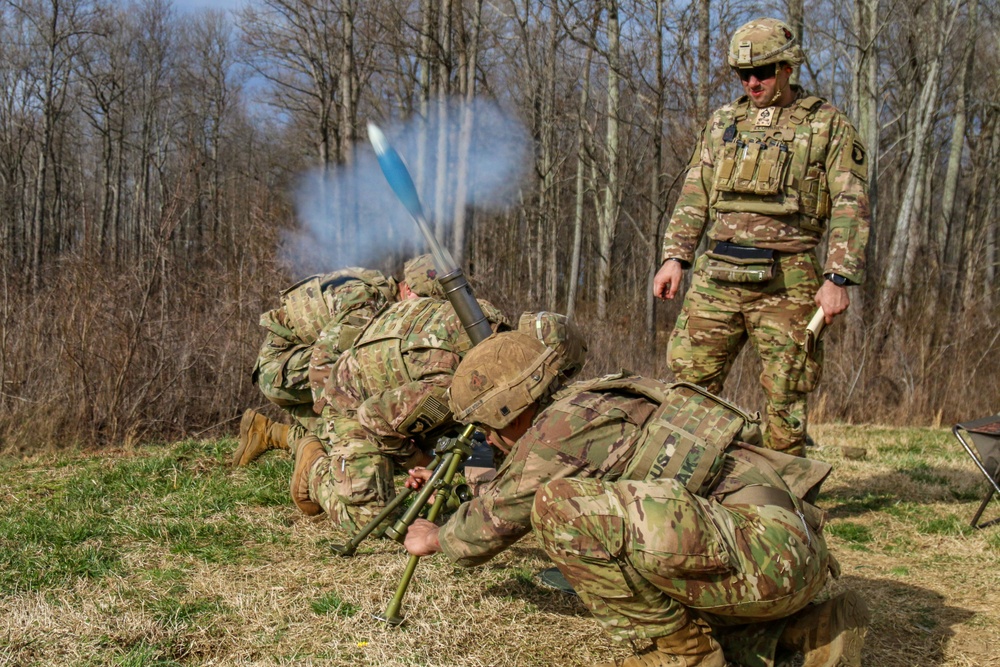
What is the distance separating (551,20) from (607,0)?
8.33ft

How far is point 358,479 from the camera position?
412cm

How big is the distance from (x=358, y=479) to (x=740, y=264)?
85.5 inches

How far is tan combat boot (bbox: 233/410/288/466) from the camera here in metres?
5.72

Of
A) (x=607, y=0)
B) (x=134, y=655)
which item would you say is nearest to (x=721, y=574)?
(x=134, y=655)

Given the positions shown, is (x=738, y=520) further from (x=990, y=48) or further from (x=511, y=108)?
Answer: (x=990, y=48)

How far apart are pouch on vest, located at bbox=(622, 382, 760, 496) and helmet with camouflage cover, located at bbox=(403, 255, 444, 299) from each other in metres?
1.92

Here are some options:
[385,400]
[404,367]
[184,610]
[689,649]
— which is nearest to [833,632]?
[689,649]

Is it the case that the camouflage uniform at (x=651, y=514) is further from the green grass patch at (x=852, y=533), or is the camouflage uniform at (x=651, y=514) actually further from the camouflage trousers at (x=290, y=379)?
the camouflage trousers at (x=290, y=379)

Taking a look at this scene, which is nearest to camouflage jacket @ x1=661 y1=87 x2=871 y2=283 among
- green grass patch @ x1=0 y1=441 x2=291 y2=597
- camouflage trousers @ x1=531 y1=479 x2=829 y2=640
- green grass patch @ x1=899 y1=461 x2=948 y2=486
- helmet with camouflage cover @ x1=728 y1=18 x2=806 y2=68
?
helmet with camouflage cover @ x1=728 y1=18 x2=806 y2=68

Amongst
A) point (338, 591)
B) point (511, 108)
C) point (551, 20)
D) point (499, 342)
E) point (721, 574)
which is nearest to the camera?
point (721, 574)

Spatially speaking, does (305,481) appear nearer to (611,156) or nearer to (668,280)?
(668,280)

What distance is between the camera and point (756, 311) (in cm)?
438

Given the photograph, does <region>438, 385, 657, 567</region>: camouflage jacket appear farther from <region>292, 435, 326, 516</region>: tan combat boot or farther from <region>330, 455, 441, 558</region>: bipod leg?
<region>292, 435, 326, 516</region>: tan combat boot

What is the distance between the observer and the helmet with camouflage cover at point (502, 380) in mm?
2768
